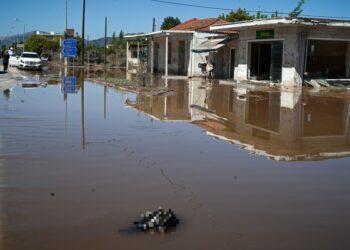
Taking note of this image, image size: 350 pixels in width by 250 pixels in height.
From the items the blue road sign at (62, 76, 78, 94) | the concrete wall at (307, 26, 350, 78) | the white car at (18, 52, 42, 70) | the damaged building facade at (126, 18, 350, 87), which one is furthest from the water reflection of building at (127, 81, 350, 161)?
the white car at (18, 52, 42, 70)

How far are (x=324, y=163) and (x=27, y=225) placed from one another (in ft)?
18.9

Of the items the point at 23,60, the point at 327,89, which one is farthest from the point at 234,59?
the point at 23,60

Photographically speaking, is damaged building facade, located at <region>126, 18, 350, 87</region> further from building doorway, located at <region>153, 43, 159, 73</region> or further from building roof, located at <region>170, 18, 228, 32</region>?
building doorway, located at <region>153, 43, 159, 73</region>

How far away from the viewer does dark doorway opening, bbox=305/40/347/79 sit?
32.9m

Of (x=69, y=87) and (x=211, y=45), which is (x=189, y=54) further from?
(x=69, y=87)

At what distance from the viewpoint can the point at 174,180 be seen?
7031 mm

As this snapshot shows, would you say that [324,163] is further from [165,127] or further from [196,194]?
[165,127]

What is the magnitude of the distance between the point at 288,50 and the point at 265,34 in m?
2.34

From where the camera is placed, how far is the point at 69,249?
445 cm

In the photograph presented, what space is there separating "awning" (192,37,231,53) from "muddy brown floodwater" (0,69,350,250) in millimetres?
21855

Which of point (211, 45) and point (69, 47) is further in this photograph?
point (69, 47)

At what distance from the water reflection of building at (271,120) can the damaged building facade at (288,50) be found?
6.56m

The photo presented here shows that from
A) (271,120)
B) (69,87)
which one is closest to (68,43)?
(69,87)

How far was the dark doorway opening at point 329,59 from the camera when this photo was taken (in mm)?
32875
